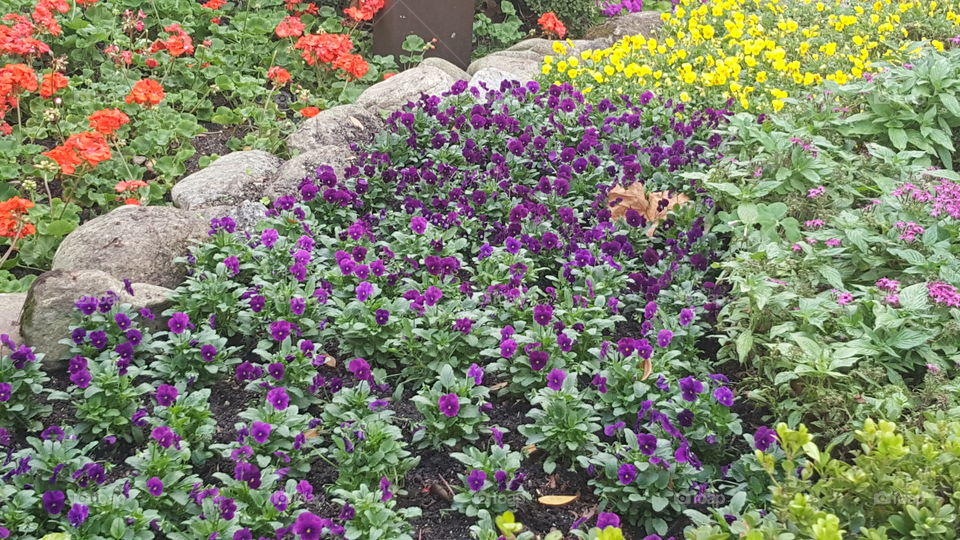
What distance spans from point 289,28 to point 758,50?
307 centimetres

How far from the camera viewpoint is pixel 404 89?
18.7 feet

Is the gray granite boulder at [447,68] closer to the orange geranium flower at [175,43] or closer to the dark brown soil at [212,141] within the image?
the dark brown soil at [212,141]

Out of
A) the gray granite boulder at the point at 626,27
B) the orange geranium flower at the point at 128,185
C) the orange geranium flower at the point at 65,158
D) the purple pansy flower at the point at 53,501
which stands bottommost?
the gray granite boulder at the point at 626,27

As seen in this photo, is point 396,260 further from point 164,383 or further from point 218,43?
point 218,43

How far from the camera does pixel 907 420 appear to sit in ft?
9.03

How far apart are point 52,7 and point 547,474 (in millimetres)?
4381

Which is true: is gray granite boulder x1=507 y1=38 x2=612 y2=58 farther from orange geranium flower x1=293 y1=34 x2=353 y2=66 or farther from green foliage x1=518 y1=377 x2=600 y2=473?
green foliage x1=518 y1=377 x2=600 y2=473

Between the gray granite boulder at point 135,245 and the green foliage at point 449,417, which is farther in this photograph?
the gray granite boulder at point 135,245

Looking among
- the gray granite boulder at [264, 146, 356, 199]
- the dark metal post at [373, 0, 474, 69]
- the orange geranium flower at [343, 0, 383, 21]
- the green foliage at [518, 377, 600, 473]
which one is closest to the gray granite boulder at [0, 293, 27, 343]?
the gray granite boulder at [264, 146, 356, 199]

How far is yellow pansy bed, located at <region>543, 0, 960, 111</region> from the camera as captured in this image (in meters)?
5.46

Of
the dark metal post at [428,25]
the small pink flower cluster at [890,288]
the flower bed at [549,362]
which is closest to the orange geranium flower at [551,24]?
the dark metal post at [428,25]

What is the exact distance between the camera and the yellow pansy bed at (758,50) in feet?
17.9

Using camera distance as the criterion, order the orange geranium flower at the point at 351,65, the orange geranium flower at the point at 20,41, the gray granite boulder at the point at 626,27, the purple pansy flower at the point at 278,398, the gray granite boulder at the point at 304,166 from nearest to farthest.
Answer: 1. the purple pansy flower at the point at 278,398
2. the gray granite boulder at the point at 304,166
3. the orange geranium flower at the point at 20,41
4. the orange geranium flower at the point at 351,65
5. the gray granite boulder at the point at 626,27

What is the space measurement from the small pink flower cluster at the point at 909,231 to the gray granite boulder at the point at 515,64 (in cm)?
304
